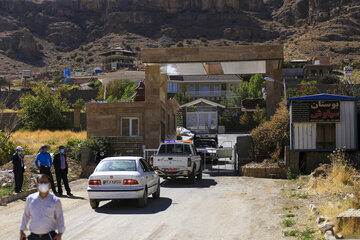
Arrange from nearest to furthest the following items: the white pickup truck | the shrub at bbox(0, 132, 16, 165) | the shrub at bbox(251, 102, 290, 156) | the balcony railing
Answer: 1. the white pickup truck
2. the shrub at bbox(251, 102, 290, 156)
3. the shrub at bbox(0, 132, 16, 165)
4. the balcony railing

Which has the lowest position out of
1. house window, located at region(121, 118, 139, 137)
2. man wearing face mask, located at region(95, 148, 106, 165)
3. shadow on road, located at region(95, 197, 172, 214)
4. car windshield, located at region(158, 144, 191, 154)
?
shadow on road, located at region(95, 197, 172, 214)

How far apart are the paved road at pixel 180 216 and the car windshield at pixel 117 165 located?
1.11 m

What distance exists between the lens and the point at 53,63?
16100cm

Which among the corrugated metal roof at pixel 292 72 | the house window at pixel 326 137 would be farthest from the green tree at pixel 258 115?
the corrugated metal roof at pixel 292 72

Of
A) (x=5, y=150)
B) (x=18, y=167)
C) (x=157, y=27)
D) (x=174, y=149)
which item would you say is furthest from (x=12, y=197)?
(x=157, y=27)

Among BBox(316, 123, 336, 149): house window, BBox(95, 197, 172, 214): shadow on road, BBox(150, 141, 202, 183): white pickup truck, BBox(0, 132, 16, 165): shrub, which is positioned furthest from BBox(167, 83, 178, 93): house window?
BBox(95, 197, 172, 214): shadow on road

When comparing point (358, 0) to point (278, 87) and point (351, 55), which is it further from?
point (278, 87)

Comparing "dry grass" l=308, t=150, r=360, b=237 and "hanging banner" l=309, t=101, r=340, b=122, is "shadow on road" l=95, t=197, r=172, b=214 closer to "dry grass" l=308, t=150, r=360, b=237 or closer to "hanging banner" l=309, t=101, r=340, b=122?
"dry grass" l=308, t=150, r=360, b=237

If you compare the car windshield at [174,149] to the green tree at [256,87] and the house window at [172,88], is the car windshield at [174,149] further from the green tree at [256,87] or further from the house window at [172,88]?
the house window at [172,88]

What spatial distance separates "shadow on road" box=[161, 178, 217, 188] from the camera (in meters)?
19.2

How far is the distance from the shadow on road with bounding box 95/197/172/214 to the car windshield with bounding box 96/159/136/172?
3.63 ft

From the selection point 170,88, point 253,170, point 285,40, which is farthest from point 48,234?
point 285,40

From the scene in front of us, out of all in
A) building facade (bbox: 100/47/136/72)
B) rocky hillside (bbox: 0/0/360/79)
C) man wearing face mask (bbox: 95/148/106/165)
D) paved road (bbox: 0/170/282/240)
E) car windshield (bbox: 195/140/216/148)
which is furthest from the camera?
rocky hillside (bbox: 0/0/360/79)

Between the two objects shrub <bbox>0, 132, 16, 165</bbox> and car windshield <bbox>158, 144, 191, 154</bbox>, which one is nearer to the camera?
car windshield <bbox>158, 144, 191, 154</bbox>
